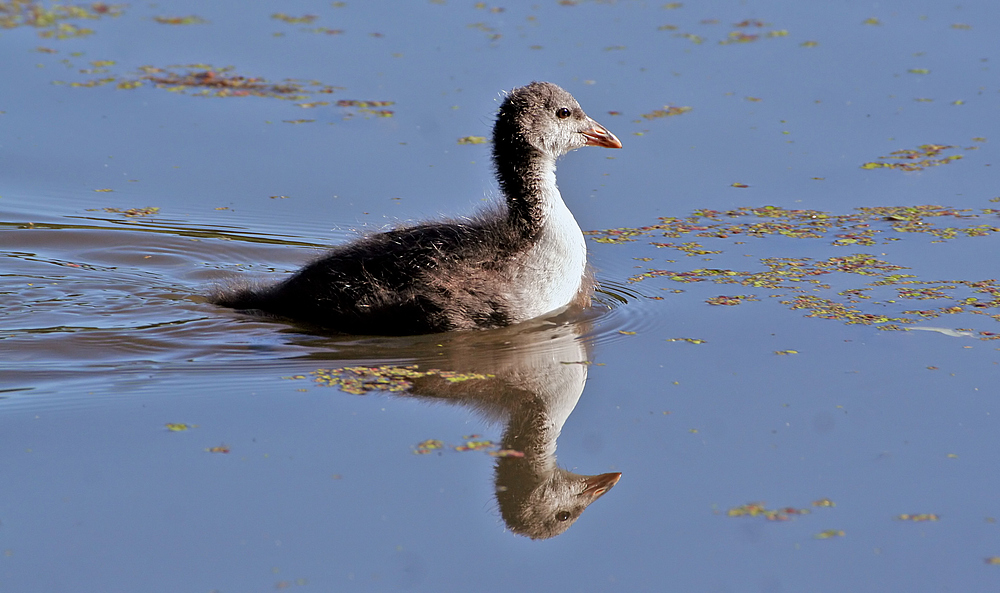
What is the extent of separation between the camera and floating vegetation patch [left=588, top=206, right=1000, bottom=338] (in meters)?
7.79

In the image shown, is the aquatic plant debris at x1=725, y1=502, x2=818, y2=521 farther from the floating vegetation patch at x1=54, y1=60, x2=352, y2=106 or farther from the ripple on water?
the floating vegetation patch at x1=54, y1=60, x2=352, y2=106

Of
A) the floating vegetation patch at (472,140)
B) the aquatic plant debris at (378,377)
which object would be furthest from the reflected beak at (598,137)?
the floating vegetation patch at (472,140)

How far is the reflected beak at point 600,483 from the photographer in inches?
223

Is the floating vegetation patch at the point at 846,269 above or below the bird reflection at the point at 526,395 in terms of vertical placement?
above

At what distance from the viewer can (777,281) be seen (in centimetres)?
844

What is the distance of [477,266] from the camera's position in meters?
7.50

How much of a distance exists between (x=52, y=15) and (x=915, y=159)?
10.6 metres

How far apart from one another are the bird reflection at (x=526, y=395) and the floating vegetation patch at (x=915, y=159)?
156 inches

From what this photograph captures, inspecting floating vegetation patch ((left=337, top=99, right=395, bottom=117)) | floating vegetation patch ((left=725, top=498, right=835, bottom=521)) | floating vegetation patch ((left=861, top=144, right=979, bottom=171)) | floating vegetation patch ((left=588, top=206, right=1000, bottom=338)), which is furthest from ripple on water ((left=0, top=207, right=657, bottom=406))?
floating vegetation patch ((left=861, top=144, right=979, bottom=171))

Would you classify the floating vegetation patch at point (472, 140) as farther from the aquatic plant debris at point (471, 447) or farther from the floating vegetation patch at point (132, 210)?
the aquatic plant debris at point (471, 447)

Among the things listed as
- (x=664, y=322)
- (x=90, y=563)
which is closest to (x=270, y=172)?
(x=664, y=322)

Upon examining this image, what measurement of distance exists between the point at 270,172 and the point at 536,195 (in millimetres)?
3522

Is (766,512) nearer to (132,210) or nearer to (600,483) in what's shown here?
(600,483)

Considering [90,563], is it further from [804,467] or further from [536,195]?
[536,195]
